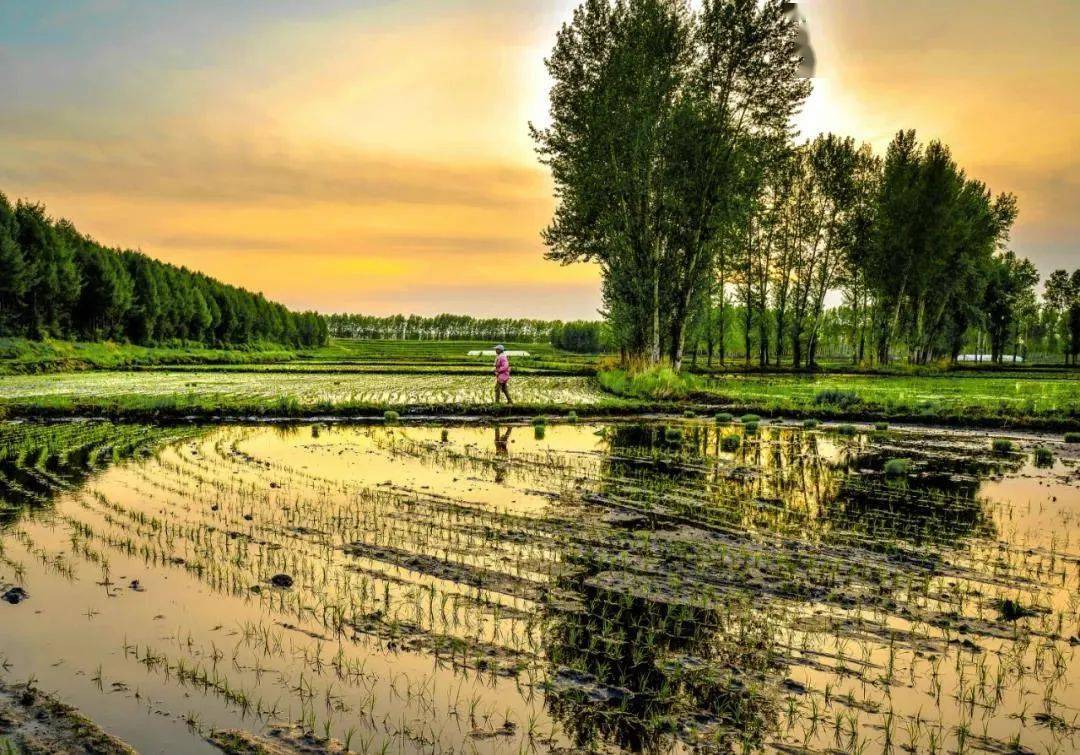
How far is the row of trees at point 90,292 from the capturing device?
6359 centimetres

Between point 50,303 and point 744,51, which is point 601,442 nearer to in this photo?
point 744,51

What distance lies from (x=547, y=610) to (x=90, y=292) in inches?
3347

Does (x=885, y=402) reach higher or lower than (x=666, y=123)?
lower

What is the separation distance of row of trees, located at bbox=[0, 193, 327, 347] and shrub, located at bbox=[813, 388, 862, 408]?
220ft

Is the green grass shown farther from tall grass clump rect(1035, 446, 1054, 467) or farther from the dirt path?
tall grass clump rect(1035, 446, 1054, 467)

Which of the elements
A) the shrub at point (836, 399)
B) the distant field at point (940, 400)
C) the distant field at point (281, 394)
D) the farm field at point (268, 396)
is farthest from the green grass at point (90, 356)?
the shrub at point (836, 399)

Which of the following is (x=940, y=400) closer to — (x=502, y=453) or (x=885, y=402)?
(x=885, y=402)

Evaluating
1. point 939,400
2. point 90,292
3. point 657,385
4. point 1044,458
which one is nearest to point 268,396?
point 657,385

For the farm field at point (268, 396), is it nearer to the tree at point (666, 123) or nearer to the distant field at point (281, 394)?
the distant field at point (281, 394)

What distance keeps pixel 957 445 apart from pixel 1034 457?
2246 millimetres

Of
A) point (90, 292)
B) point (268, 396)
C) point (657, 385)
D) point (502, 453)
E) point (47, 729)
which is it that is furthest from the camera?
point (90, 292)

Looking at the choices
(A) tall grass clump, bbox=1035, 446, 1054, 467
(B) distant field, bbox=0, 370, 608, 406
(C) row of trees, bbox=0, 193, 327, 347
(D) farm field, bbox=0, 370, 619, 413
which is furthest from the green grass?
(A) tall grass clump, bbox=1035, 446, 1054, 467

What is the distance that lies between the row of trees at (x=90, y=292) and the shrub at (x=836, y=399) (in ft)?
220

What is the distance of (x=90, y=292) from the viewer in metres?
75.0
